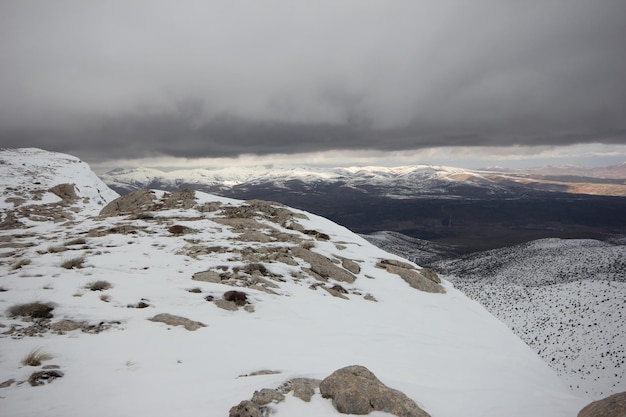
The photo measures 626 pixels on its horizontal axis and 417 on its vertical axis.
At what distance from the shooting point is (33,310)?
8.99 meters

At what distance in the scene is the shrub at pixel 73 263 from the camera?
42.4 ft

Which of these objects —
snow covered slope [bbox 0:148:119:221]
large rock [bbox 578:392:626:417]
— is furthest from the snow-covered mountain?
snow covered slope [bbox 0:148:119:221]

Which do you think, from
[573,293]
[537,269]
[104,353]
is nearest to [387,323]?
[104,353]

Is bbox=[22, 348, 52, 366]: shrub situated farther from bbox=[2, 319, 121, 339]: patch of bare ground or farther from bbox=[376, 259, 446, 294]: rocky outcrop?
bbox=[376, 259, 446, 294]: rocky outcrop

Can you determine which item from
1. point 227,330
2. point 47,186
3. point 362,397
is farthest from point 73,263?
point 47,186

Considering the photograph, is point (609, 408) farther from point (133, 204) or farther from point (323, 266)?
point (133, 204)

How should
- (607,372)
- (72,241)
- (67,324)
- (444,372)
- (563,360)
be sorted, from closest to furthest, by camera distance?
1. (67,324)
2. (444,372)
3. (72,241)
4. (607,372)
5. (563,360)

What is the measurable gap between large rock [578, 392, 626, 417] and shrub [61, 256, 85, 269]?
17.3 meters

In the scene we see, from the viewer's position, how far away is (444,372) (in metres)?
9.23

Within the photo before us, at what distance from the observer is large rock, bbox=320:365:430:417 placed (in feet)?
18.4

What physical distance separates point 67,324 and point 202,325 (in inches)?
145

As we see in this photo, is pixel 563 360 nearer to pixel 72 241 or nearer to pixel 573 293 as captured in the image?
pixel 573 293

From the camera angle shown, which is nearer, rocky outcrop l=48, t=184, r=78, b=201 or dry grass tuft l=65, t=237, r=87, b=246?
dry grass tuft l=65, t=237, r=87, b=246

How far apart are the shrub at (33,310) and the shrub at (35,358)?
2.78m
